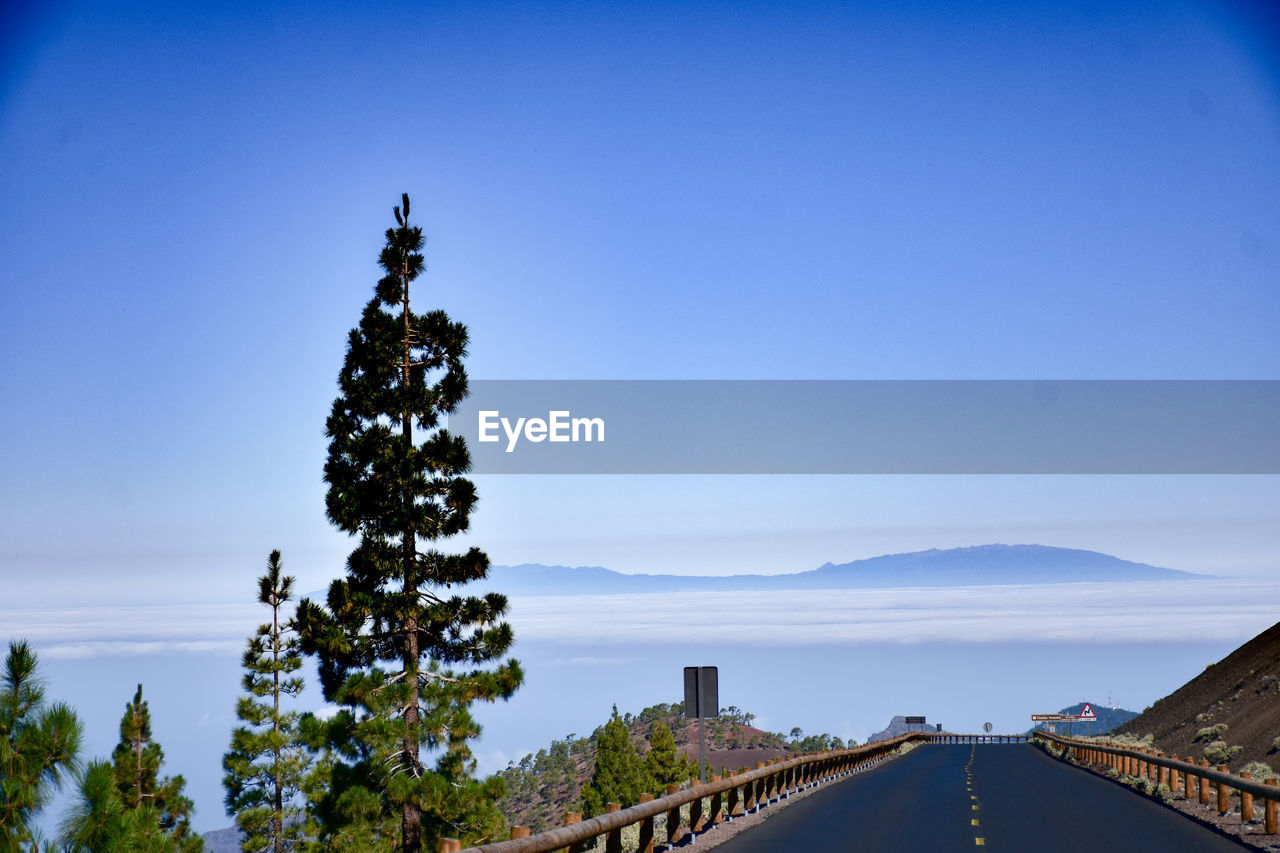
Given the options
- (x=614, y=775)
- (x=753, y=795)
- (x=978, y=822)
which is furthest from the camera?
(x=614, y=775)

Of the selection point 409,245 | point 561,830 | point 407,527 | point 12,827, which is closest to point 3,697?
point 12,827

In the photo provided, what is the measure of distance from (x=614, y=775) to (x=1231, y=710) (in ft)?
234

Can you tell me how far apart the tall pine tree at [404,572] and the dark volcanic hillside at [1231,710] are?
2397 centimetres

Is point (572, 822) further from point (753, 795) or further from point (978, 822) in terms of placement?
point (753, 795)

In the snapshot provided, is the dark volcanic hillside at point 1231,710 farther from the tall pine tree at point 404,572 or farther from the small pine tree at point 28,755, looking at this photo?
the small pine tree at point 28,755

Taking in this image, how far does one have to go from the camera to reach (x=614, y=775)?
124312mm

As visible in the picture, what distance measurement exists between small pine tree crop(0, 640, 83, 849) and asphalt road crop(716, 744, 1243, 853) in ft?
33.8

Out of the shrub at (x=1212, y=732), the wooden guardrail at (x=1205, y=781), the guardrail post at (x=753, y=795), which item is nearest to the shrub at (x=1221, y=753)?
the wooden guardrail at (x=1205, y=781)

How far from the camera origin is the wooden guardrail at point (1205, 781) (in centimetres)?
2088

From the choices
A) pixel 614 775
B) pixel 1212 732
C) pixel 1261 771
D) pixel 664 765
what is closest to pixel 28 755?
pixel 1261 771

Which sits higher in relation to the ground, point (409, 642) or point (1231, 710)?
point (409, 642)

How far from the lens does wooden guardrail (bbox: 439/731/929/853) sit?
12734 mm

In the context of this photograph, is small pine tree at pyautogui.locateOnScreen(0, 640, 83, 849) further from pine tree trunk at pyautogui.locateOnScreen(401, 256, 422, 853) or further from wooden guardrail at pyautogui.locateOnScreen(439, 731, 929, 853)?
pine tree trunk at pyautogui.locateOnScreen(401, 256, 422, 853)

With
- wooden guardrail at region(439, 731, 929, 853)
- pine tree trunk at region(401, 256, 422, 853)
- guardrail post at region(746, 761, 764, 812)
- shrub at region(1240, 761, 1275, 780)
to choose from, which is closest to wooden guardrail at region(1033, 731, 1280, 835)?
shrub at region(1240, 761, 1275, 780)
